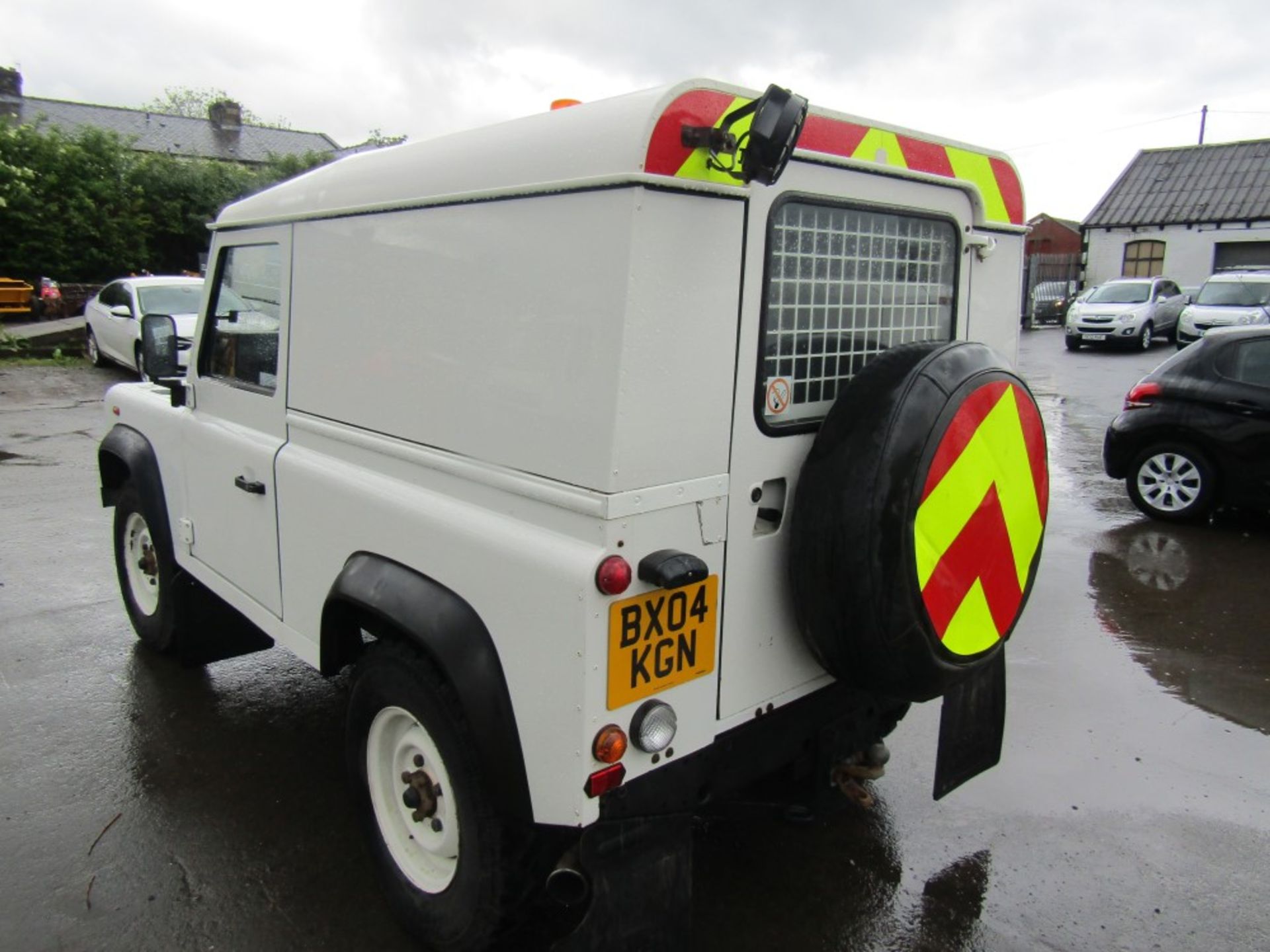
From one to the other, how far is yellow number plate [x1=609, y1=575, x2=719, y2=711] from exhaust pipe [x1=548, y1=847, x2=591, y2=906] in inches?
17.2

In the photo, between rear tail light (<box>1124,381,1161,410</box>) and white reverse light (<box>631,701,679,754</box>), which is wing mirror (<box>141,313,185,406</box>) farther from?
rear tail light (<box>1124,381,1161,410</box>)

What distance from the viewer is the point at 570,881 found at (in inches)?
86.1

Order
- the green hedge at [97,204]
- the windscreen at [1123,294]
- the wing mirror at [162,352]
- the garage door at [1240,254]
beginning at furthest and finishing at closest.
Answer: the garage door at [1240,254]
the windscreen at [1123,294]
the green hedge at [97,204]
the wing mirror at [162,352]

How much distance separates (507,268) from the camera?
86.3 inches

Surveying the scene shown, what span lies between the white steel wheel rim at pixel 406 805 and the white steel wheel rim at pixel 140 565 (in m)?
2.22

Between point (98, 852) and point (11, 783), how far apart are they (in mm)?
715

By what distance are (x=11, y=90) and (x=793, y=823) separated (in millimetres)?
44500

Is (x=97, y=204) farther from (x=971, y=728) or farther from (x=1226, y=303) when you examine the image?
(x=1226, y=303)

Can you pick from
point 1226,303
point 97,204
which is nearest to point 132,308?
point 97,204

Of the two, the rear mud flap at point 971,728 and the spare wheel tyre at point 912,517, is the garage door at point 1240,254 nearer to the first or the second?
the rear mud flap at point 971,728

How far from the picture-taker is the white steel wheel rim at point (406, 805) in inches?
100

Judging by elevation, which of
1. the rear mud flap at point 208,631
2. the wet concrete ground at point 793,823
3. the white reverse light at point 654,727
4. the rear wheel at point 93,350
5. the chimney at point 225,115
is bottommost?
the wet concrete ground at point 793,823

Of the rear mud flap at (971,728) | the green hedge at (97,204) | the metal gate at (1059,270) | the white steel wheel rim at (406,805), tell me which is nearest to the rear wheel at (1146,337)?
the metal gate at (1059,270)

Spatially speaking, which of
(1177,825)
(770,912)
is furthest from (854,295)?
(1177,825)
